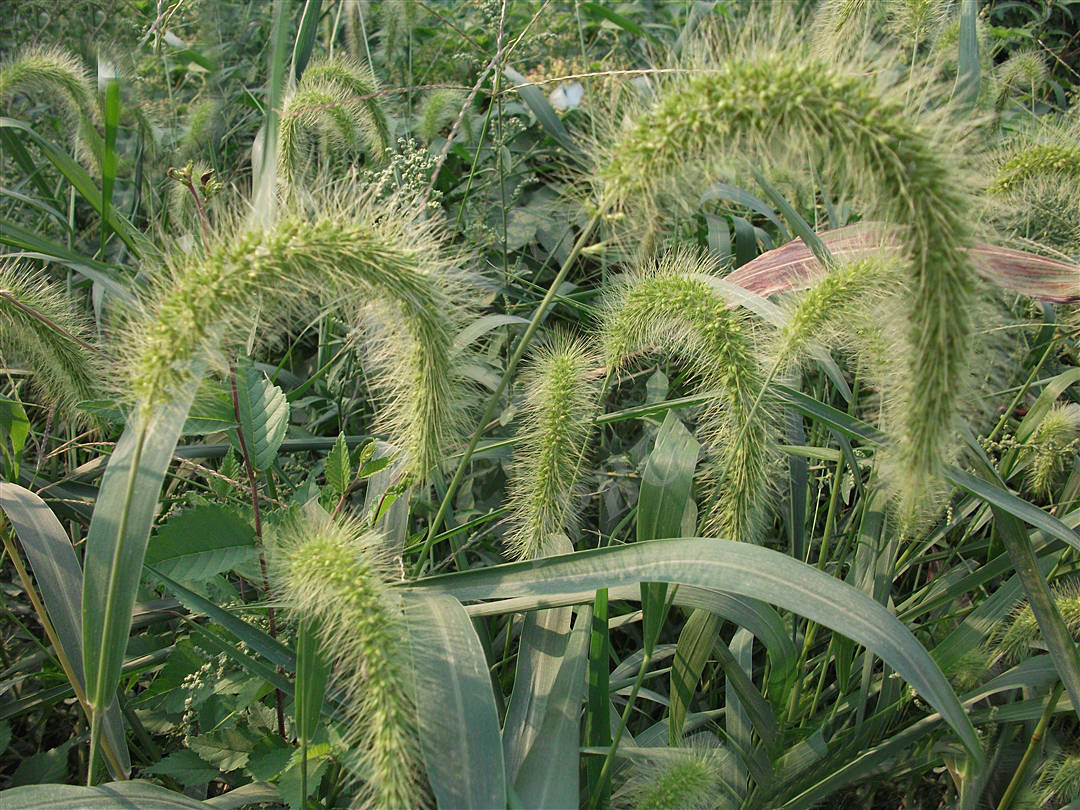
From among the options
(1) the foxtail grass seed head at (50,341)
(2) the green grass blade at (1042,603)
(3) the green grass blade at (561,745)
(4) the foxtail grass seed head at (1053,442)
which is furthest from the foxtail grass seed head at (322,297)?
(4) the foxtail grass seed head at (1053,442)

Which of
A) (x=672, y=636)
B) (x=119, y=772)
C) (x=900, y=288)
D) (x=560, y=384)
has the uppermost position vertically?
(x=900, y=288)

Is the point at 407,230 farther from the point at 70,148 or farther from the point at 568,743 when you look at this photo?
the point at 70,148

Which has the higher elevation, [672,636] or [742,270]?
[742,270]

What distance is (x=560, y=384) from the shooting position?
65.1 inches

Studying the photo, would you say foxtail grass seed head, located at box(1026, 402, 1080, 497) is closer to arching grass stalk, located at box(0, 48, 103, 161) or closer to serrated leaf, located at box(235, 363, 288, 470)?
serrated leaf, located at box(235, 363, 288, 470)

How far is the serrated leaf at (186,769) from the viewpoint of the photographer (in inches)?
62.2

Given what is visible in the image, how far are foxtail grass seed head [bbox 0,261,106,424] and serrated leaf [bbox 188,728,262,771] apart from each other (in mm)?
726

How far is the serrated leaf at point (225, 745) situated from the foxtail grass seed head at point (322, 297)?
635 mm

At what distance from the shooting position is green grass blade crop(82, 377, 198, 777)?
1162 mm

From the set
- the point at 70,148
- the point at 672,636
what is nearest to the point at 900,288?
the point at 672,636

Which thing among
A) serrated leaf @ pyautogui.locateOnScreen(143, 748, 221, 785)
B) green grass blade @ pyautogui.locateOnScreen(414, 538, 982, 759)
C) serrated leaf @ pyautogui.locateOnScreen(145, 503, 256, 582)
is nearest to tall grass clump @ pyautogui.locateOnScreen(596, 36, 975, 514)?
green grass blade @ pyautogui.locateOnScreen(414, 538, 982, 759)

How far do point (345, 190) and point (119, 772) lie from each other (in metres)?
1.13

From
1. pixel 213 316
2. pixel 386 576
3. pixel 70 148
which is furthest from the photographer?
pixel 70 148

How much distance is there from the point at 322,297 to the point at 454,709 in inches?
27.0
